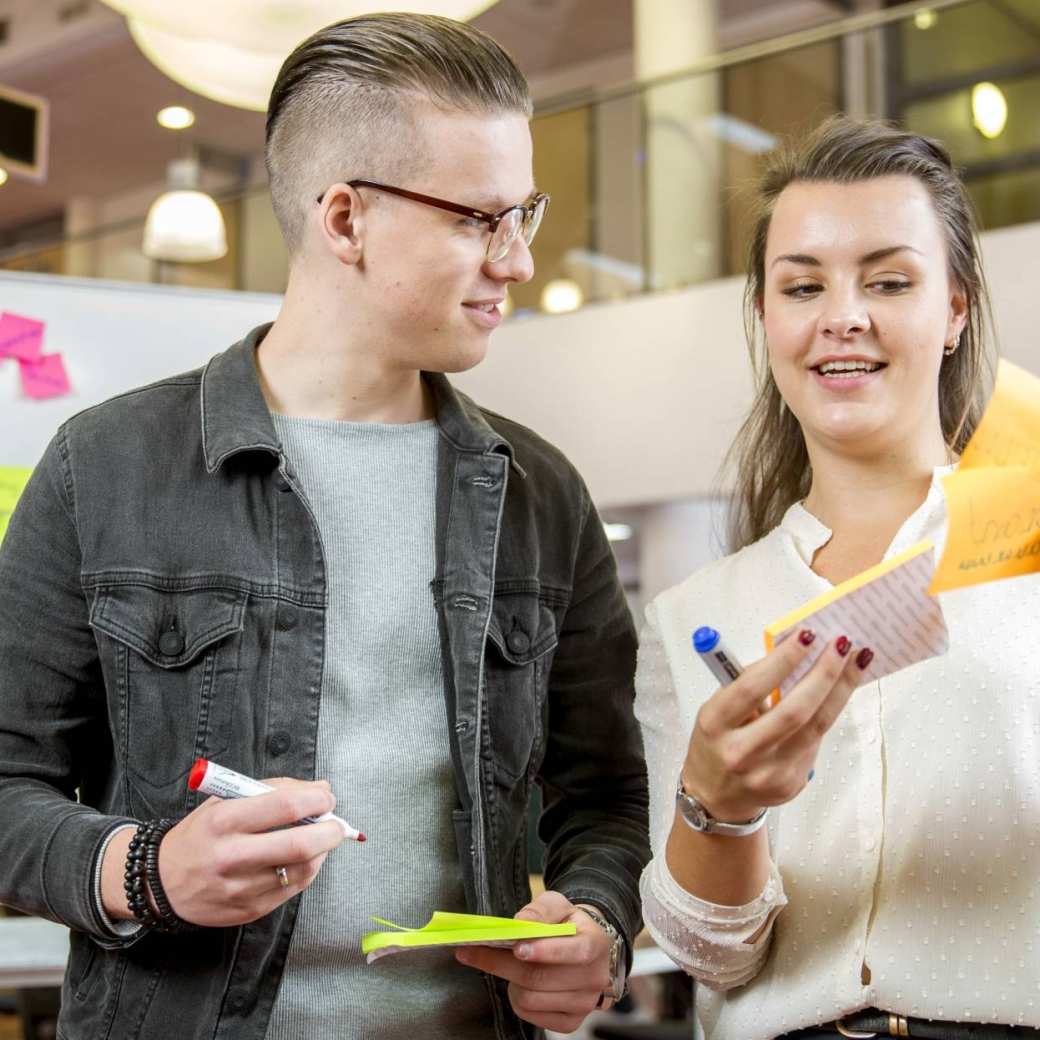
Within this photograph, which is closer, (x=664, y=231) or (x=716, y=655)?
(x=716, y=655)

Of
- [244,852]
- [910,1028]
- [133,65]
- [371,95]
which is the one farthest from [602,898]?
[133,65]

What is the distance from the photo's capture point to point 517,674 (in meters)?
1.79

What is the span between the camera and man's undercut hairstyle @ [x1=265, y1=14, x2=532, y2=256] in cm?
177

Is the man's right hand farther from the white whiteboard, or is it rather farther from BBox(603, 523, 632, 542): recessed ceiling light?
BBox(603, 523, 632, 542): recessed ceiling light

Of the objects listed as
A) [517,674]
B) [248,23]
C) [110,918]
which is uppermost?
[248,23]

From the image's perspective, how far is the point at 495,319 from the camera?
1768 mm

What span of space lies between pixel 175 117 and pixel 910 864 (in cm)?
1181

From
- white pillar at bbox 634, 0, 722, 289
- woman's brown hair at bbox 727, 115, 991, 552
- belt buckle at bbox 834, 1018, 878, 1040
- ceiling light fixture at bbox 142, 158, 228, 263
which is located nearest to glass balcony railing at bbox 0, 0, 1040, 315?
white pillar at bbox 634, 0, 722, 289

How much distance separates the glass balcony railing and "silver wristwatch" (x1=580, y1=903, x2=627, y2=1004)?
4973 mm

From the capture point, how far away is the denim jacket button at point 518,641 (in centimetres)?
178

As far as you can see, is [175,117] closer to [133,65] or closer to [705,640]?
[133,65]

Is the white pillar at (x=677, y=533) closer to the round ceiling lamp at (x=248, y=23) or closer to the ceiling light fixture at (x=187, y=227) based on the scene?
the ceiling light fixture at (x=187, y=227)

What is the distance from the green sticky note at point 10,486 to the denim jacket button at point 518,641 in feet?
3.62

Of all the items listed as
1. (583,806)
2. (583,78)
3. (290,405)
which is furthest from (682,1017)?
(583,78)
